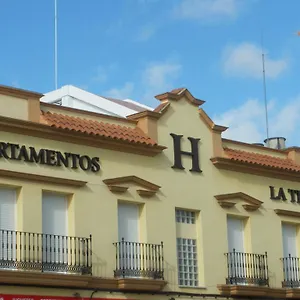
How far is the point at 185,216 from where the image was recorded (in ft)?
93.4

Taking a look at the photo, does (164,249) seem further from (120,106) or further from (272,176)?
(120,106)

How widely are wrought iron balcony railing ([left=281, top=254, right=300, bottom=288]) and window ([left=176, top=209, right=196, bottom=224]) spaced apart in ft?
14.9

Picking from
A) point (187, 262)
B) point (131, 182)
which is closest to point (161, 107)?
point (131, 182)

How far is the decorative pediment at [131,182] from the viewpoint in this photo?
85.0 ft

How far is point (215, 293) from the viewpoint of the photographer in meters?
28.5

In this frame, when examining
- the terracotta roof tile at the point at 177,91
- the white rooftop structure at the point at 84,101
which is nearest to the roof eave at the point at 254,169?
the terracotta roof tile at the point at 177,91

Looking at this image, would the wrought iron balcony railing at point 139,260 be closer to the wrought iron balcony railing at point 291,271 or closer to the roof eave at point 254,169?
the roof eave at point 254,169

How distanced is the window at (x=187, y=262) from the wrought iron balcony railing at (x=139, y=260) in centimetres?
108

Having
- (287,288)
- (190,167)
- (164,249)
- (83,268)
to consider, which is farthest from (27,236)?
(287,288)

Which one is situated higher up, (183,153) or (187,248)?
(183,153)

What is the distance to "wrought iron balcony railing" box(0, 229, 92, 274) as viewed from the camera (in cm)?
2308

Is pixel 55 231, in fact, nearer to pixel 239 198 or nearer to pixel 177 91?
pixel 177 91

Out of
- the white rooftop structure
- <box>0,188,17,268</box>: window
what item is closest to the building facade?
<box>0,188,17,268</box>: window

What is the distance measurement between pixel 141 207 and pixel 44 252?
4.18 meters
